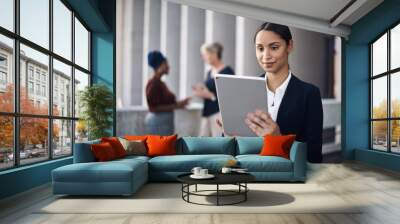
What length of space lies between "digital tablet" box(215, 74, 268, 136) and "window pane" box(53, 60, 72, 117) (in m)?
2.94

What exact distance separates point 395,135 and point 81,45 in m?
6.62

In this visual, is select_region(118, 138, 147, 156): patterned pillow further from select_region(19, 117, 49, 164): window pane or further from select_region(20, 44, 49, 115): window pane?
select_region(20, 44, 49, 115): window pane

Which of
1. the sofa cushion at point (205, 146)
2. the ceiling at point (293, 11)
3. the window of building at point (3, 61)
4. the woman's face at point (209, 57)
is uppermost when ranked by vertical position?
the ceiling at point (293, 11)

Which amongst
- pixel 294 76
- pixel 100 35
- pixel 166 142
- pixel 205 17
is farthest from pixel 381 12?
pixel 100 35

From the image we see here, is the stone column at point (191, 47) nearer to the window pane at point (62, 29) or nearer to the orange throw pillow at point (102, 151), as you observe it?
the window pane at point (62, 29)

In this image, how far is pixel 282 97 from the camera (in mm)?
8289

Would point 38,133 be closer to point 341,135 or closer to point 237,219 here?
point 237,219

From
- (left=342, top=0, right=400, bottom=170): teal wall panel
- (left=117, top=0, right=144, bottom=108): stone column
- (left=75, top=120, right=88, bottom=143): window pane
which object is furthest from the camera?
(left=342, top=0, right=400, bottom=170): teal wall panel

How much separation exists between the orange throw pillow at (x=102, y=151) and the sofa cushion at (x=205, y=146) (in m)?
1.43

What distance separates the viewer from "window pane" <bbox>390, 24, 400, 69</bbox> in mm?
7949

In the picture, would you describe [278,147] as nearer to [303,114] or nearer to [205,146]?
[205,146]

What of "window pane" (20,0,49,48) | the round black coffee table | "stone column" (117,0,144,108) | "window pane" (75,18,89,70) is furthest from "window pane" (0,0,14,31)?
"stone column" (117,0,144,108)

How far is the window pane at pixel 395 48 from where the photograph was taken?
7949 millimetres

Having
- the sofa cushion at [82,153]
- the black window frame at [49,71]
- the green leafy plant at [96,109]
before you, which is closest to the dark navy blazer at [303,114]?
the green leafy plant at [96,109]
